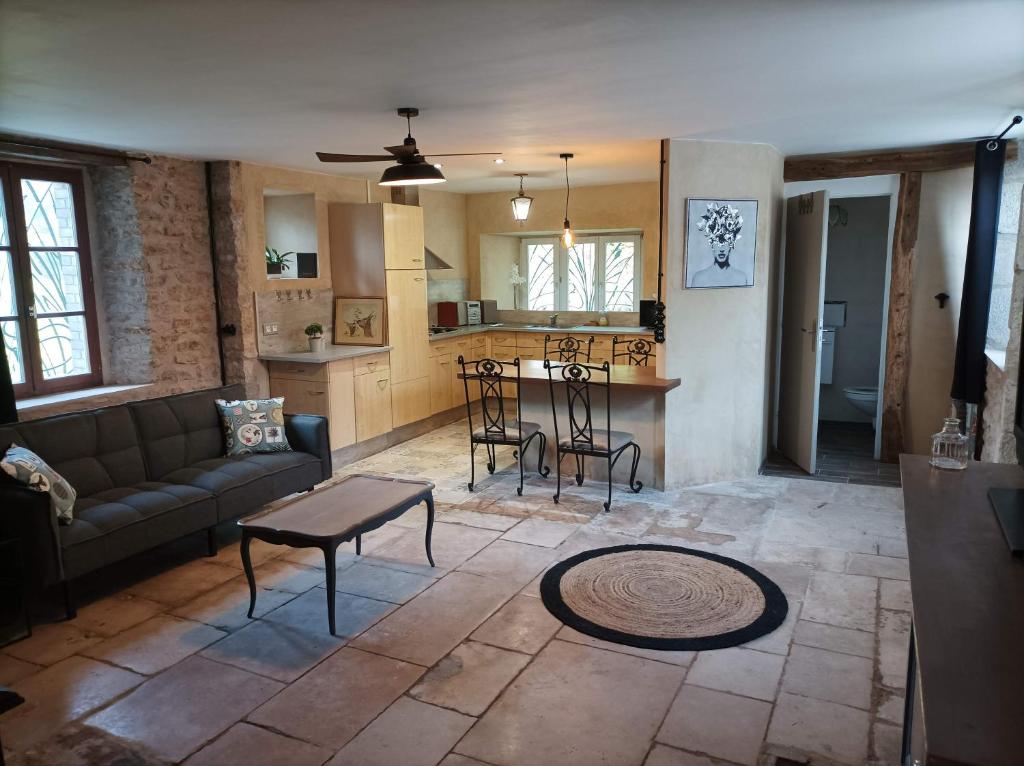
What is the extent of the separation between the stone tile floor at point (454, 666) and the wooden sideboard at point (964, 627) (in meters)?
0.75

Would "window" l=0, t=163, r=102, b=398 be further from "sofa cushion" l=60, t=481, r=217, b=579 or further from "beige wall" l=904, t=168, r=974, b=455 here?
"beige wall" l=904, t=168, r=974, b=455

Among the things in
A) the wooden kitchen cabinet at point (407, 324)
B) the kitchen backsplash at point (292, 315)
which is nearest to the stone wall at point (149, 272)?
the kitchen backsplash at point (292, 315)

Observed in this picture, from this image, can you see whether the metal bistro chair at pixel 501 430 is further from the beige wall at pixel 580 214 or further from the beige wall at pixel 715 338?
the beige wall at pixel 580 214

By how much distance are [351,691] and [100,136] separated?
3866 millimetres

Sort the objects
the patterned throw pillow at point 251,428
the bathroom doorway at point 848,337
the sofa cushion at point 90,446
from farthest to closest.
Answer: the bathroom doorway at point 848,337 → the patterned throw pillow at point 251,428 → the sofa cushion at point 90,446

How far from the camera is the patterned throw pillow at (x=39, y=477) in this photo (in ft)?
11.3

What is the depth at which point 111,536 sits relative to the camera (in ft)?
12.1

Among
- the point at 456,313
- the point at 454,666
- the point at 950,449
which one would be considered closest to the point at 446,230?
the point at 456,313

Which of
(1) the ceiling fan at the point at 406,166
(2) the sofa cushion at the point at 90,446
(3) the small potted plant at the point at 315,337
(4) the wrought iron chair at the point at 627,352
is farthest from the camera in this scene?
(4) the wrought iron chair at the point at 627,352

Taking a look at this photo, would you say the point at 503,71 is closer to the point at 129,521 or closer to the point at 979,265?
the point at 129,521

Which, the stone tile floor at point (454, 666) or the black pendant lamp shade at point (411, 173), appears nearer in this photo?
the stone tile floor at point (454, 666)

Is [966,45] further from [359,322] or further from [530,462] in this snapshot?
[359,322]

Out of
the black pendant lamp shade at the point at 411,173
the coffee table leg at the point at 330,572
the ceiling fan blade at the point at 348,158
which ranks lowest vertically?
the coffee table leg at the point at 330,572

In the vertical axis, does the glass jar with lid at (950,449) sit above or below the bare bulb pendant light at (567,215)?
below
